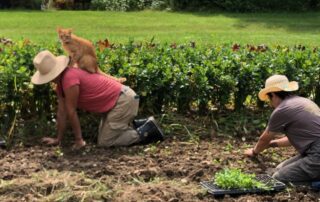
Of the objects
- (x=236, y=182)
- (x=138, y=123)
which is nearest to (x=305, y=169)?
(x=236, y=182)

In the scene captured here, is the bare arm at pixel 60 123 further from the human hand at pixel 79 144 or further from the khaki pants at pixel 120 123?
the khaki pants at pixel 120 123

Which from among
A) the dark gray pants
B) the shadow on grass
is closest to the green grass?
the shadow on grass

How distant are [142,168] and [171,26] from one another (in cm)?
1156

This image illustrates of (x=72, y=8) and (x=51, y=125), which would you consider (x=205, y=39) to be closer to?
(x=51, y=125)

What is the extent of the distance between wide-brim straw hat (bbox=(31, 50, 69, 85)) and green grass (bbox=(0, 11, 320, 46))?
275 inches

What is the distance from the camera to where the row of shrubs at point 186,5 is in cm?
2120

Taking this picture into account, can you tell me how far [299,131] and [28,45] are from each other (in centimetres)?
327

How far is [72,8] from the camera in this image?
22.2m

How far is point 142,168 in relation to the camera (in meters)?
5.16

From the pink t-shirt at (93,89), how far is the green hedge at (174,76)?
16.4 inches

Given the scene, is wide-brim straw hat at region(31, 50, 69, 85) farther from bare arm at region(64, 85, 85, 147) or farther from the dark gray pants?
the dark gray pants

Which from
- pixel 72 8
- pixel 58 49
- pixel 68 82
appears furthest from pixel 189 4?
pixel 68 82

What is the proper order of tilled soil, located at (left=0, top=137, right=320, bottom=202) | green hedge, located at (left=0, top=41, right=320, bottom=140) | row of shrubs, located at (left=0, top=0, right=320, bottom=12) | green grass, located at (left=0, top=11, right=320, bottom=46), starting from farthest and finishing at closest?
1. row of shrubs, located at (left=0, top=0, right=320, bottom=12)
2. green grass, located at (left=0, top=11, right=320, bottom=46)
3. green hedge, located at (left=0, top=41, right=320, bottom=140)
4. tilled soil, located at (left=0, top=137, right=320, bottom=202)

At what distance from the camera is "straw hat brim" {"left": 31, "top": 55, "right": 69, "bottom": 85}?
18.0 feet
